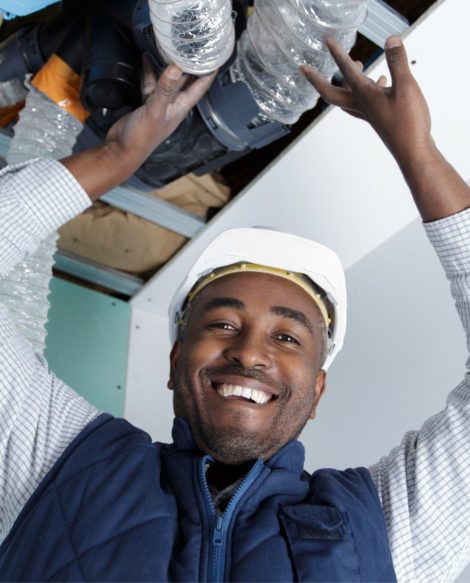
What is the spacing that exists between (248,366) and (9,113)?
3.65 ft

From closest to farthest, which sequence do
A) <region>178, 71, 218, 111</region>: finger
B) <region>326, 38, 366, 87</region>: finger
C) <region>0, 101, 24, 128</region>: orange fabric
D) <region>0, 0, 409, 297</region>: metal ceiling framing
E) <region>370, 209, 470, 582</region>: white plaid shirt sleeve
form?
<region>370, 209, 470, 582</region>: white plaid shirt sleeve → <region>326, 38, 366, 87</region>: finger → <region>178, 71, 218, 111</region>: finger → <region>0, 0, 409, 297</region>: metal ceiling framing → <region>0, 101, 24, 128</region>: orange fabric

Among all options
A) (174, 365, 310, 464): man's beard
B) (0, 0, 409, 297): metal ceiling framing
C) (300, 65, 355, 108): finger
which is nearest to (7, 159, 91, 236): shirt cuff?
(174, 365, 310, 464): man's beard

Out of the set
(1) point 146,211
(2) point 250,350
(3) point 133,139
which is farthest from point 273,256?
(1) point 146,211

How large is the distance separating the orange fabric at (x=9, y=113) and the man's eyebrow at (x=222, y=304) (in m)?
0.87

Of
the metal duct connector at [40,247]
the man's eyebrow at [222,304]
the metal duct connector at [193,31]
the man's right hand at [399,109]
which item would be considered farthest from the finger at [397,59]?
the metal duct connector at [40,247]

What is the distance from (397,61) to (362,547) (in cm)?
80

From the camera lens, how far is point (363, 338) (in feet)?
7.42

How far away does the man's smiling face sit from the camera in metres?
1.36

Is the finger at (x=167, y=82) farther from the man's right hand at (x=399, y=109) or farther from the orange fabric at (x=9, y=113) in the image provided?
the orange fabric at (x=9, y=113)

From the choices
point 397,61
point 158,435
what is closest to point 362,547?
point 397,61

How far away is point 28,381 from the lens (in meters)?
1.36

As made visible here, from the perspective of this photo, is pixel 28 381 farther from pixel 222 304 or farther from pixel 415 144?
pixel 415 144

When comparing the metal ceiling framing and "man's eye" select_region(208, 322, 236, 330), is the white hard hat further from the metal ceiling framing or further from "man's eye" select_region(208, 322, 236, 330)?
the metal ceiling framing

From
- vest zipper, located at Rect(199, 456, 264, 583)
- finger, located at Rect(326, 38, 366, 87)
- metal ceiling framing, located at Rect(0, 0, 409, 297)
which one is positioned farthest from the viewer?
metal ceiling framing, located at Rect(0, 0, 409, 297)
